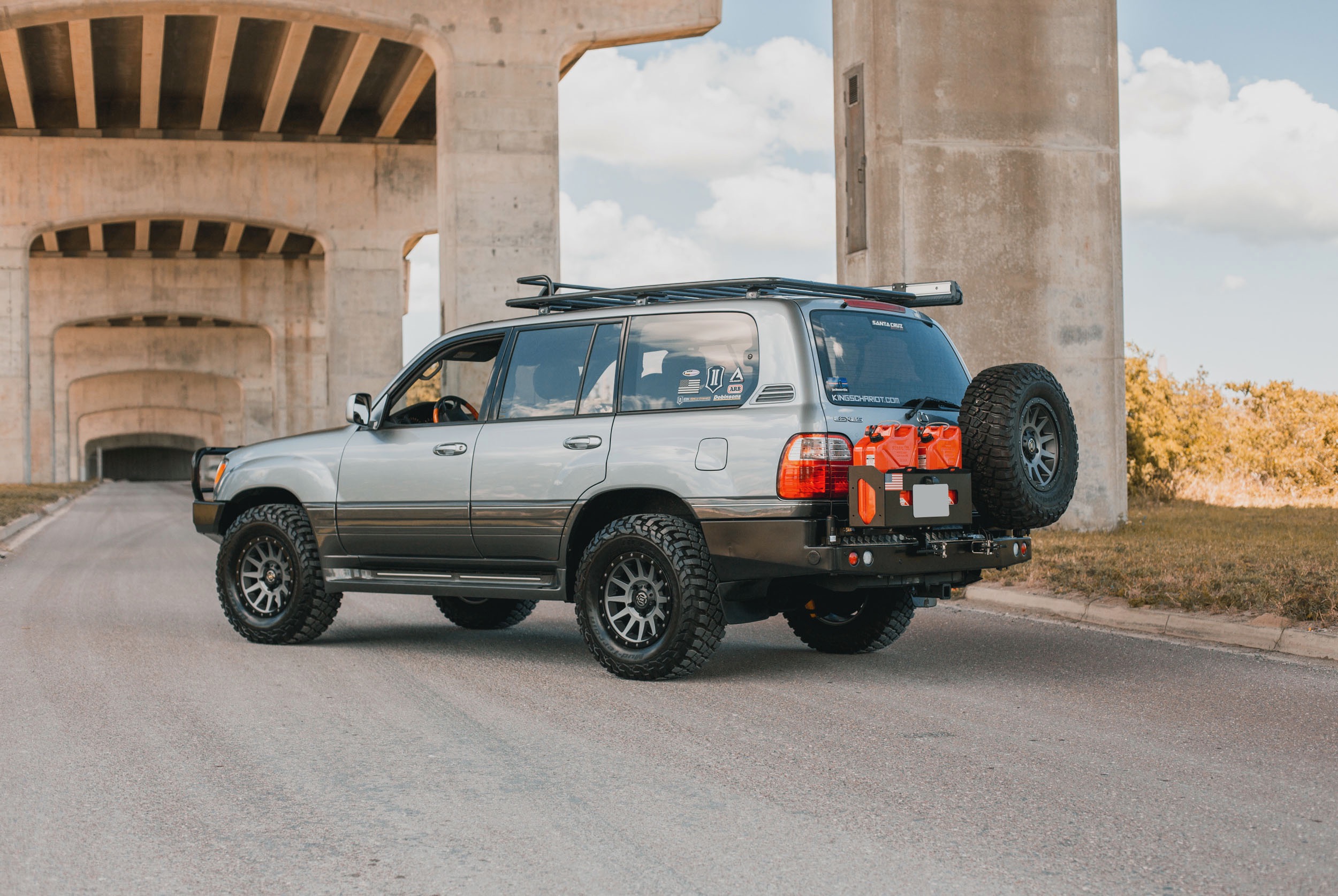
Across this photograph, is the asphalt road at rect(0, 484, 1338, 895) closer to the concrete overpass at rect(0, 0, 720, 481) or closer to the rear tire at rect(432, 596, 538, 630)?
the rear tire at rect(432, 596, 538, 630)

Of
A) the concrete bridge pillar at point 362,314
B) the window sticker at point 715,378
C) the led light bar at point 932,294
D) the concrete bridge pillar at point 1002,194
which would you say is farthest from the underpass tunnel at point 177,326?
the window sticker at point 715,378

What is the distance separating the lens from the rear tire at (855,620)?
8414 millimetres

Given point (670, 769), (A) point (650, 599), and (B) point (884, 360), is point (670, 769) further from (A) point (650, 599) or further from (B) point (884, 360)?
(B) point (884, 360)

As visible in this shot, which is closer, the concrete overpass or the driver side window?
the driver side window

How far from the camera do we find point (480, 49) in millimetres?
21328

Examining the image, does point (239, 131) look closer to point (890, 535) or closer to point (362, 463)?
point (362, 463)

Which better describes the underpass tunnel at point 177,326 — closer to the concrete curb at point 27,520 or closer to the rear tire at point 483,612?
the concrete curb at point 27,520

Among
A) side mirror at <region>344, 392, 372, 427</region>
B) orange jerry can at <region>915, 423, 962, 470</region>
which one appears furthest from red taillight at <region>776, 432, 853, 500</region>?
side mirror at <region>344, 392, 372, 427</region>

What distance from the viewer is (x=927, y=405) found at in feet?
25.0

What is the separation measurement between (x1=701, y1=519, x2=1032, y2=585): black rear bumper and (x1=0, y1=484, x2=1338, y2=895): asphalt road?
0.62 metres

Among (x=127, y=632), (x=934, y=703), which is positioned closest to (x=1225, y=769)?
(x=934, y=703)

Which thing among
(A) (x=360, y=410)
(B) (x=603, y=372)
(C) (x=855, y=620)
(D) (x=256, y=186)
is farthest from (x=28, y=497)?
(C) (x=855, y=620)

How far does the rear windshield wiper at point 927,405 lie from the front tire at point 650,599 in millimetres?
1300

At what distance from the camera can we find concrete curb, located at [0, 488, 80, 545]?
802 inches
